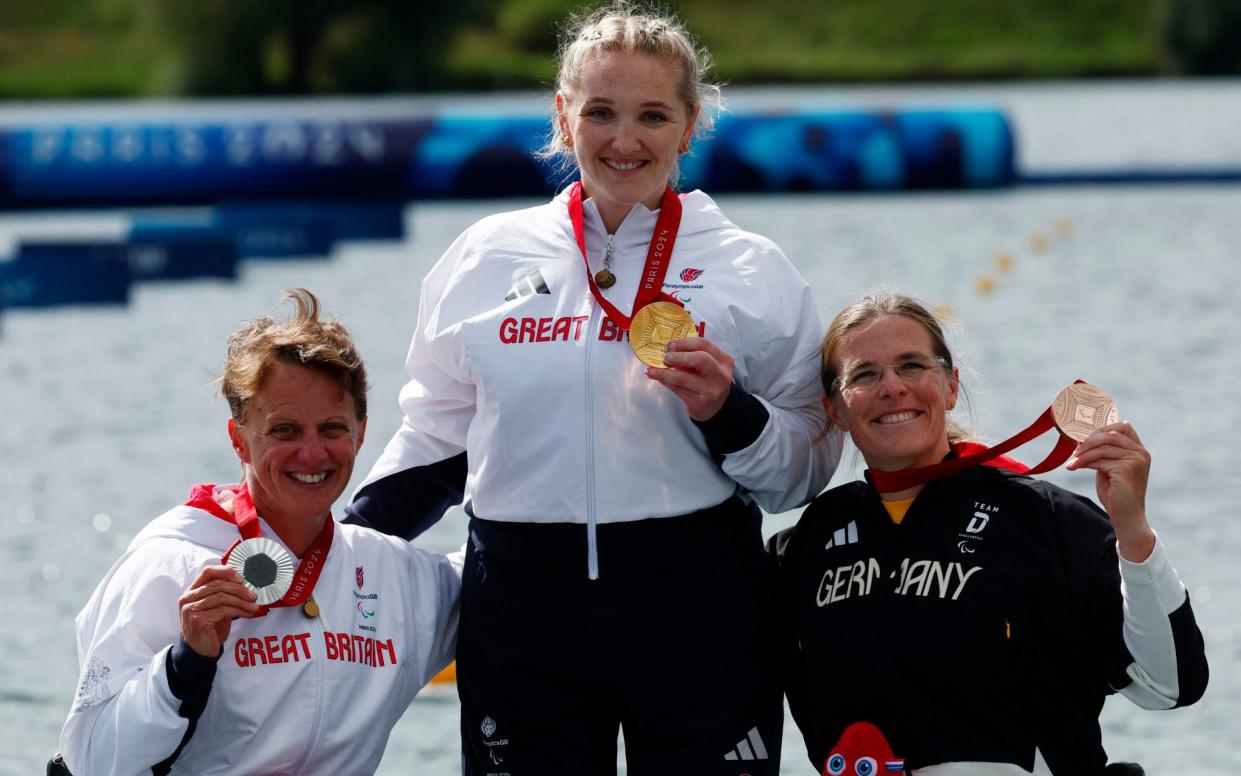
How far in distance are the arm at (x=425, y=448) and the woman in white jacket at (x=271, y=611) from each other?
16cm

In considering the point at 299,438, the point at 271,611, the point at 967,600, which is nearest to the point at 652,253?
the point at 299,438

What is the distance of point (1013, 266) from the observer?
549 inches

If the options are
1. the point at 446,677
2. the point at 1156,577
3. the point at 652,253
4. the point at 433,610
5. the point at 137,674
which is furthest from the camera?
the point at 446,677

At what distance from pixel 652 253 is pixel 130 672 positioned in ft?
3.75

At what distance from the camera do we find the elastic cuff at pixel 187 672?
9.05 feet

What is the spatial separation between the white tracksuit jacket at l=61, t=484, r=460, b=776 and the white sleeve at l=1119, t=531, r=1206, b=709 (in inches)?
49.2

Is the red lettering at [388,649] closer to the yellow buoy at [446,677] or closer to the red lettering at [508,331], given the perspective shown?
the red lettering at [508,331]

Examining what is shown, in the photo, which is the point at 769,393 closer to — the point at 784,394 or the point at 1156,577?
the point at 784,394

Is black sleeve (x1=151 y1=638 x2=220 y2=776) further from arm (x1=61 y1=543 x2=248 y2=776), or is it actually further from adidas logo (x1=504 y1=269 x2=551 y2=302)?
adidas logo (x1=504 y1=269 x2=551 y2=302)

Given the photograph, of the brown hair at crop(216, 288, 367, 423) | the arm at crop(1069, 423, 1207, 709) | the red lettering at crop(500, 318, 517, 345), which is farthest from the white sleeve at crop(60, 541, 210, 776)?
the arm at crop(1069, 423, 1207, 709)

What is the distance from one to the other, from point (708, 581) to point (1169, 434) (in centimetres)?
632

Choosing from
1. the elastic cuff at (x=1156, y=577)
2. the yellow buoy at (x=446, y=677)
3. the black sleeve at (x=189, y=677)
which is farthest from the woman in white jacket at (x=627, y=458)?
the yellow buoy at (x=446, y=677)

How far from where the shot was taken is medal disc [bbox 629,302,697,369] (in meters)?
2.89

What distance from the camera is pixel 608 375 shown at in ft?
9.82
